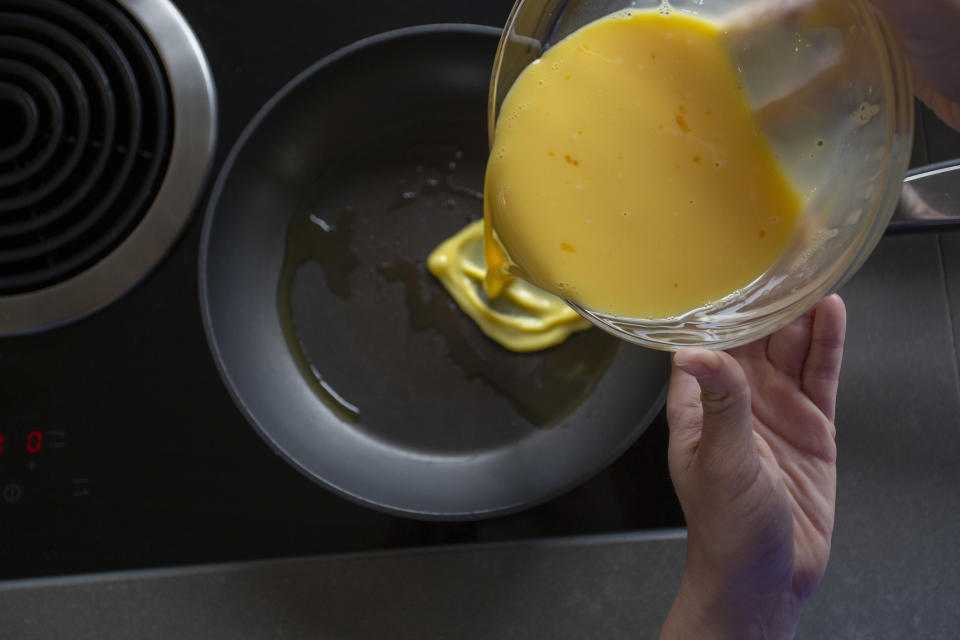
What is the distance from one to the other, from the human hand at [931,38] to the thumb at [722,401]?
1.26 ft

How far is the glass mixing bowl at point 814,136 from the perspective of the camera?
576mm

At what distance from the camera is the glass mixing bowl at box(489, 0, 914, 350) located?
58 cm

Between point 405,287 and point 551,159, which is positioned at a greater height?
point 551,159

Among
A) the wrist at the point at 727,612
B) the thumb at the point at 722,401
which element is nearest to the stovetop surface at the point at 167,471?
the wrist at the point at 727,612

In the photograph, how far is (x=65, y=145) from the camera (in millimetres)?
944

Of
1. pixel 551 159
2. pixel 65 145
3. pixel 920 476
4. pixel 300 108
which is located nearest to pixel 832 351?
pixel 920 476

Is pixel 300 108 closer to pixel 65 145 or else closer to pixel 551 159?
pixel 65 145

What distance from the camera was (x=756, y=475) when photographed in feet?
2.27

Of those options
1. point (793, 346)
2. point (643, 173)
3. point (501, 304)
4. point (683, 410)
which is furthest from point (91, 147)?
point (793, 346)

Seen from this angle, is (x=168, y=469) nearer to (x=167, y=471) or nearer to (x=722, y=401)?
(x=167, y=471)

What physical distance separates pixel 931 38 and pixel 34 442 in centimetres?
120

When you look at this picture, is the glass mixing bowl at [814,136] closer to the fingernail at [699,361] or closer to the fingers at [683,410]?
the fingernail at [699,361]

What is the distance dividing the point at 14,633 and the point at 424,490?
58 centimetres

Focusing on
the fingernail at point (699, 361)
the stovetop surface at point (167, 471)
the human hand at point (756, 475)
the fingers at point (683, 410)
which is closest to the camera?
the fingernail at point (699, 361)
